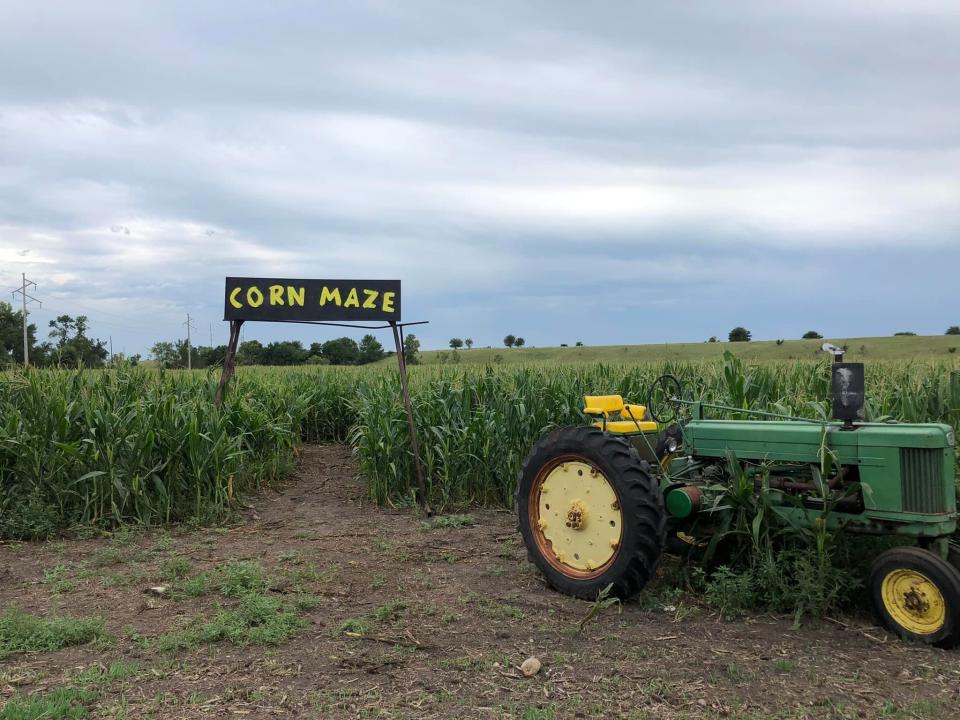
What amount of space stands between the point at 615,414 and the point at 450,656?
2.48 m

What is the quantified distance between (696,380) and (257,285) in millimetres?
5511

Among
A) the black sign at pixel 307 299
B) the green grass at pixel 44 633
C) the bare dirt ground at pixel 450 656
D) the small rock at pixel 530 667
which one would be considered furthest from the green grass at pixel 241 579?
the black sign at pixel 307 299

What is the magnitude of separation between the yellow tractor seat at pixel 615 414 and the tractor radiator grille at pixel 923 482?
1754mm

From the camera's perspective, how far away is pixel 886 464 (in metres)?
4.19

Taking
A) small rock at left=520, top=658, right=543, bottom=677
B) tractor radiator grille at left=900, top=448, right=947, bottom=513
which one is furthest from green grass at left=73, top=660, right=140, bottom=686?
tractor radiator grille at left=900, top=448, right=947, bottom=513

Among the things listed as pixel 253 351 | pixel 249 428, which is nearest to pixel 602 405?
pixel 249 428

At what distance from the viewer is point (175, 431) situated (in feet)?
25.1

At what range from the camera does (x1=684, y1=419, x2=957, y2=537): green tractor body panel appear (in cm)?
409

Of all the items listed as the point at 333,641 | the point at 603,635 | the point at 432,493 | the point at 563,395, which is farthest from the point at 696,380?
the point at 333,641

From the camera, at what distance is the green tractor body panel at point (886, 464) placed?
4086 millimetres

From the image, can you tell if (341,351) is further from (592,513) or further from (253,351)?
(592,513)

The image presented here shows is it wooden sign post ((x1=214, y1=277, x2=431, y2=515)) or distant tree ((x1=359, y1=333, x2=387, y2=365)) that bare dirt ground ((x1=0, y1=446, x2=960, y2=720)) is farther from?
distant tree ((x1=359, y1=333, x2=387, y2=365))

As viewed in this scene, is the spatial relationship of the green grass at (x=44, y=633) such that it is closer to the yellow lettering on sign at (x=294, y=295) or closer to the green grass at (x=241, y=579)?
the green grass at (x=241, y=579)

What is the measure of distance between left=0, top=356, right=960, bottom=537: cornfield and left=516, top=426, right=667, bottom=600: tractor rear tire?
1876 millimetres
